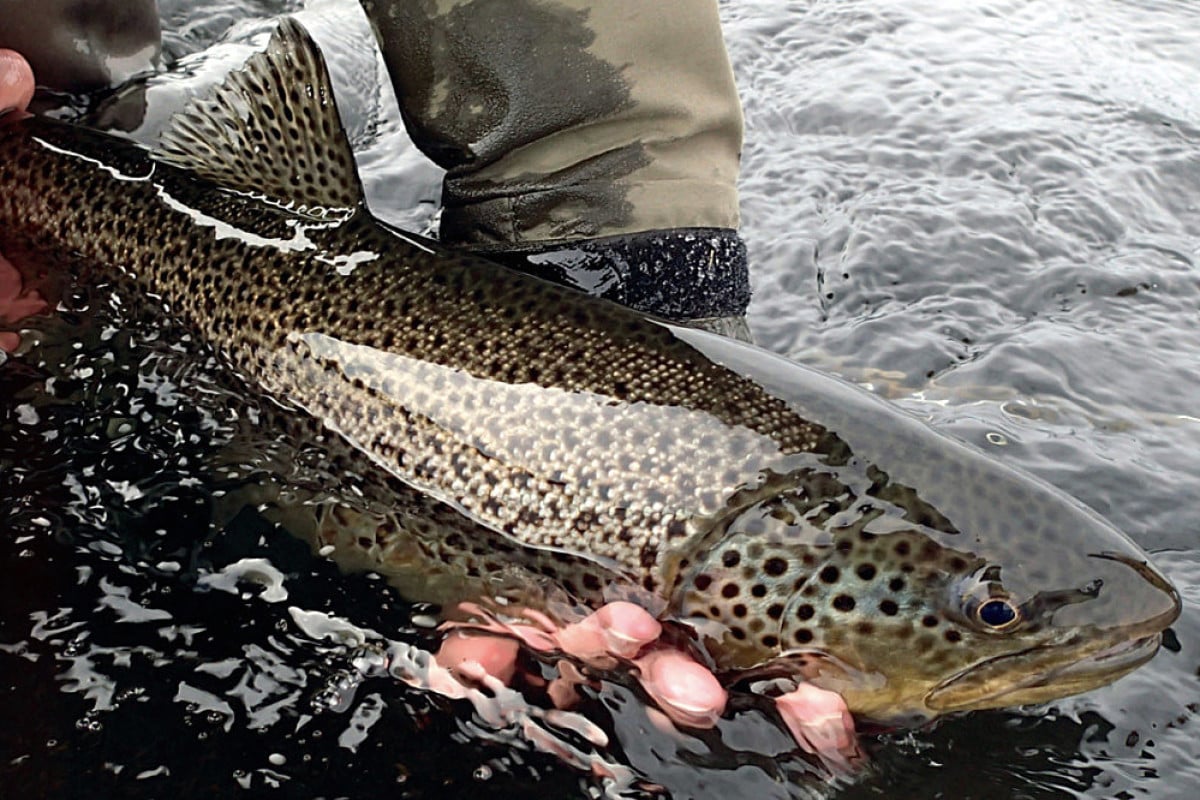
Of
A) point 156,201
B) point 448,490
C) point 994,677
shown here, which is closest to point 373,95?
point 156,201

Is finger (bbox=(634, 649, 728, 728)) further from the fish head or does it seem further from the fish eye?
the fish eye

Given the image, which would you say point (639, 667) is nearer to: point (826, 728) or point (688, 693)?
point (688, 693)

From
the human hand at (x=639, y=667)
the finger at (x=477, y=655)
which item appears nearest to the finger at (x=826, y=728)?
the human hand at (x=639, y=667)

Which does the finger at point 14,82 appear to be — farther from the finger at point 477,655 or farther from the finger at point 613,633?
the finger at point 613,633

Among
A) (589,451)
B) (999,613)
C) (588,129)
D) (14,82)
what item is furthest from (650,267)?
(14,82)

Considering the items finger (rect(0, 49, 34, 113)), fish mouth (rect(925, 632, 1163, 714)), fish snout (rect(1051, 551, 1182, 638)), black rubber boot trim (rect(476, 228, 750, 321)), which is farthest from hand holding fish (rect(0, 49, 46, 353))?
fish snout (rect(1051, 551, 1182, 638))
